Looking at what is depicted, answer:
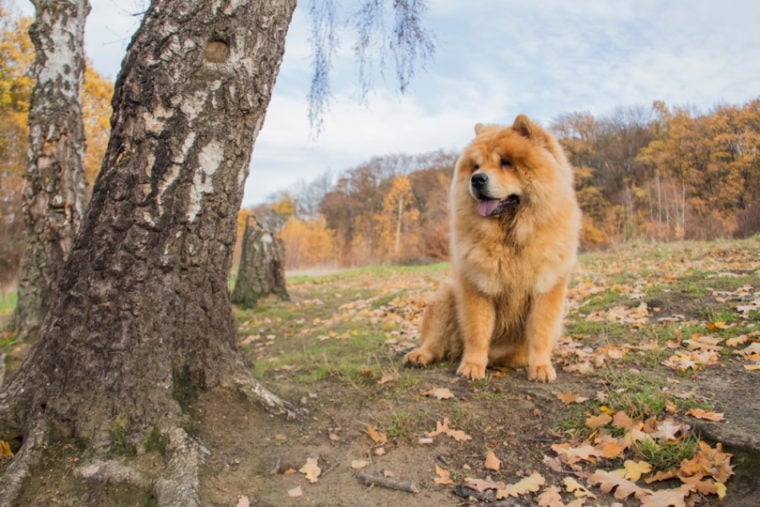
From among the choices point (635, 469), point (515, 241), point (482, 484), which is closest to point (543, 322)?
point (515, 241)

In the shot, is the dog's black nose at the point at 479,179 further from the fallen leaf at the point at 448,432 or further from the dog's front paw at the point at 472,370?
the fallen leaf at the point at 448,432

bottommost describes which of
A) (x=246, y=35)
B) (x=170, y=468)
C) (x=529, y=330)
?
(x=170, y=468)

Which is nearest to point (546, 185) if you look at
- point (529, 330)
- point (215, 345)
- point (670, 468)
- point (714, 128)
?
point (529, 330)

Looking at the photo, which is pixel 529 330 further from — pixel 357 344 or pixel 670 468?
pixel 357 344

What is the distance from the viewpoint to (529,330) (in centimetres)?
370

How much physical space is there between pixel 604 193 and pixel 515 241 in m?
39.0

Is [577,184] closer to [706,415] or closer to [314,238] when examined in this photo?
[314,238]

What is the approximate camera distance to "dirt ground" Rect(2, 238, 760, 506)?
86.4 inches

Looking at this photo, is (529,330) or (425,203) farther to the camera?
(425,203)

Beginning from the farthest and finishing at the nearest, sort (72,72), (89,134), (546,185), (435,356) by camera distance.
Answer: (89,134) < (72,72) < (435,356) < (546,185)

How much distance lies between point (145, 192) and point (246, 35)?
101 centimetres

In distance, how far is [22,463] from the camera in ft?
6.98

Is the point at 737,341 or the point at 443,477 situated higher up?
the point at 737,341

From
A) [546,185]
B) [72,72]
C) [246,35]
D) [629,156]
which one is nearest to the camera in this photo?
[246,35]
